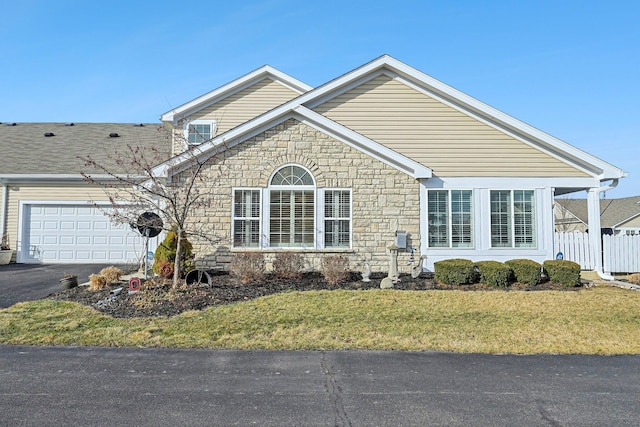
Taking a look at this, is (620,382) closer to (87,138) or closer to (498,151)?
(498,151)

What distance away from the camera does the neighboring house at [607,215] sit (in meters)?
32.7

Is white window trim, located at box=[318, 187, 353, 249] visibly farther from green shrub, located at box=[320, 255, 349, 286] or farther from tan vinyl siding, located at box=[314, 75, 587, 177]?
tan vinyl siding, located at box=[314, 75, 587, 177]

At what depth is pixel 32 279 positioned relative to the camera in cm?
1233

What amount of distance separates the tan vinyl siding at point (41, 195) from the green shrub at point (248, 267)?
8.24 m

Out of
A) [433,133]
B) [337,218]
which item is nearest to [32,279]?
[337,218]

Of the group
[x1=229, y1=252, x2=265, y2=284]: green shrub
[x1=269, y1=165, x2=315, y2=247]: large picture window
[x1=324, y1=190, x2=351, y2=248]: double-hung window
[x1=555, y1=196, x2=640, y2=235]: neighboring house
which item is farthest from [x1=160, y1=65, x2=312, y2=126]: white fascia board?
[x1=555, y1=196, x2=640, y2=235]: neighboring house

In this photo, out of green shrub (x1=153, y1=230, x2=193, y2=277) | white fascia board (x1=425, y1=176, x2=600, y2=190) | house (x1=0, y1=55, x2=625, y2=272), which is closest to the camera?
green shrub (x1=153, y1=230, x2=193, y2=277)

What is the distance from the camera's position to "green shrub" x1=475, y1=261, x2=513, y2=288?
11.0m

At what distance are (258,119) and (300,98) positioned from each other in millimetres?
1569

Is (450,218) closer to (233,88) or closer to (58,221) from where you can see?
(233,88)

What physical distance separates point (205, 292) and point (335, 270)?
3341mm

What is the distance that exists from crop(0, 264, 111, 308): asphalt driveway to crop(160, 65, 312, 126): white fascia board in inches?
254

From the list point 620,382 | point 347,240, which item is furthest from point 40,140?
point 620,382

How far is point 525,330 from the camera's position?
7.48m
